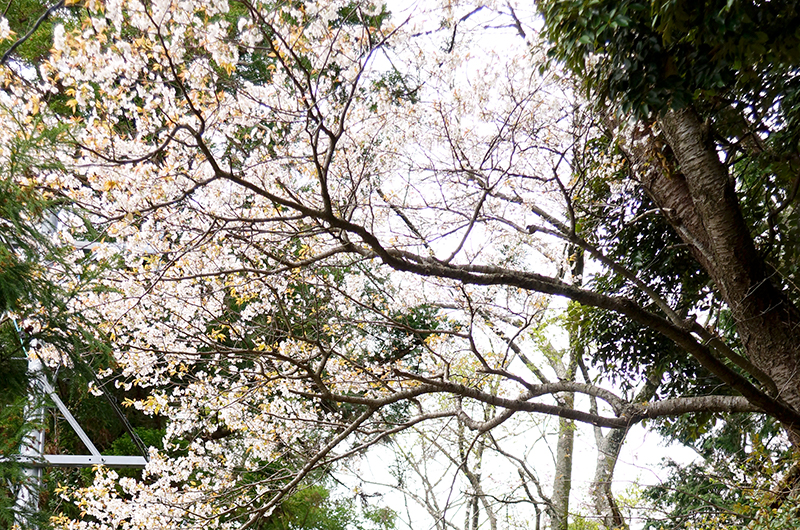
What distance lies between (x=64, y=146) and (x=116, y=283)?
1.27 m

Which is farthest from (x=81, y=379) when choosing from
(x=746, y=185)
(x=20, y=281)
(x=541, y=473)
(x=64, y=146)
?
(x=541, y=473)

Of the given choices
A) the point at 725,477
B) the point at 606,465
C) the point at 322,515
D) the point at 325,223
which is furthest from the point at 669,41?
the point at 322,515

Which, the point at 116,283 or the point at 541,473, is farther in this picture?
the point at 541,473

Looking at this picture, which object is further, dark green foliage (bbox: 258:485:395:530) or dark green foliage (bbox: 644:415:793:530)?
dark green foliage (bbox: 258:485:395:530)

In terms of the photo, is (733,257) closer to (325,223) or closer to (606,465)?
(325,223)

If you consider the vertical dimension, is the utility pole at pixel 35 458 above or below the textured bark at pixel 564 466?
below

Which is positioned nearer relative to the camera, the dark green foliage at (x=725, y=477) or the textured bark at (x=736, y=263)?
the textured bark at (x=736, y=263)

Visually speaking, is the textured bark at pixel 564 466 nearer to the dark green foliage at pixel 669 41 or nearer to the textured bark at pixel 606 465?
the textured bark at pixel 606 465

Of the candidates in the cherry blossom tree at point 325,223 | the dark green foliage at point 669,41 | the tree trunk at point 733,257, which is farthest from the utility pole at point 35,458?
the tree trunk at point 733,257

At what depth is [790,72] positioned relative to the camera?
330 cm

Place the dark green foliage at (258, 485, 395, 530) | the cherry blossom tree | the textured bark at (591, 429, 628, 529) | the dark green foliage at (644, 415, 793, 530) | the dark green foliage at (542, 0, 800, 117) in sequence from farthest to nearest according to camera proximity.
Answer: the dark green foliage at (258, 485, 395, 530)
the textured bark at (591, 429, 628, 529)
the dark green foliage at (644, 415, 793, 530)
the cherry blossom tree
the dark green foliage at (542, 0, 800, 117)

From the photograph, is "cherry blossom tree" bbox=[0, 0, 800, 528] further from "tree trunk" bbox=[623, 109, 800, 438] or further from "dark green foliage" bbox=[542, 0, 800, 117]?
"dark green foliage" bbox=[542, 0, 800, 117]

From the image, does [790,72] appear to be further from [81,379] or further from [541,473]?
[541,473]

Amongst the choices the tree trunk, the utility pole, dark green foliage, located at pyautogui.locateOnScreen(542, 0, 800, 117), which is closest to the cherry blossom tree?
the tree trunk
